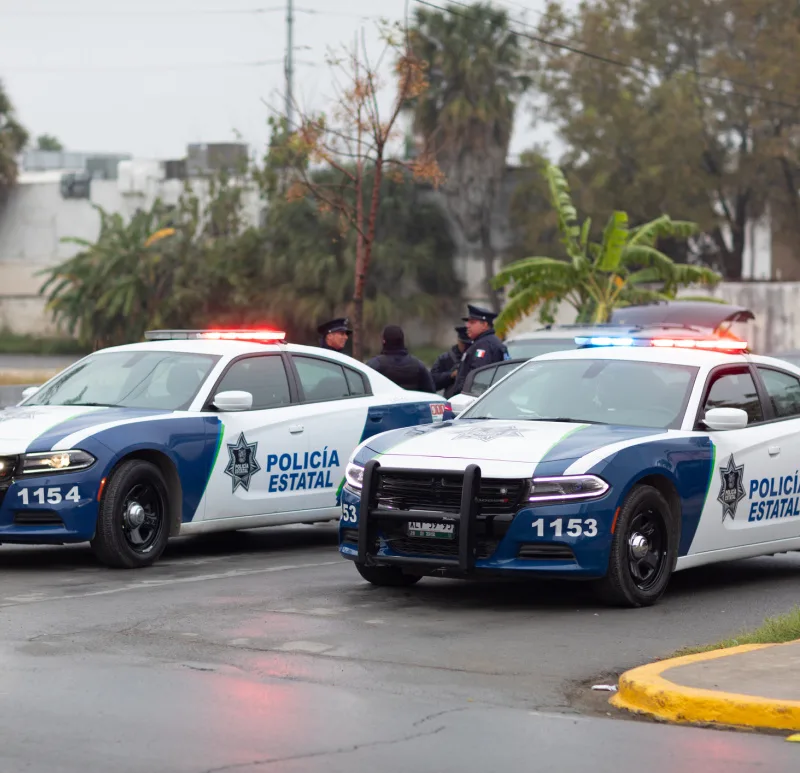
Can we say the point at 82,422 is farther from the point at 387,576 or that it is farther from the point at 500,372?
the point at 500,372

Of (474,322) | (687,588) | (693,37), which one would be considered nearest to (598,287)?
(474,322)

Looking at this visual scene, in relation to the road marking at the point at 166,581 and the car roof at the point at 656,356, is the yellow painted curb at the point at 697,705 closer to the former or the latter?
the car roof at the point at 656,356

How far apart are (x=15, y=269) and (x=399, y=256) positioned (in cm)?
1911

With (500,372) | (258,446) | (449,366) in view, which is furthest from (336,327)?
(258,446)

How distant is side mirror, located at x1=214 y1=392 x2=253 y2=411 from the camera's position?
11.8 m

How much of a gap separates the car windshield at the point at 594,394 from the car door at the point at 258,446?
6.44 ft

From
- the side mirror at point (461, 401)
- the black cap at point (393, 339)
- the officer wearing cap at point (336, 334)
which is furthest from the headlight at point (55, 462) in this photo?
the black cap at point (393, 339)

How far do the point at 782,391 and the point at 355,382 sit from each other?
3.58 meters

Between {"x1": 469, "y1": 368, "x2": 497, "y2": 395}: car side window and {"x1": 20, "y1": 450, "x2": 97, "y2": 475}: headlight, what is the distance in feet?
18.0

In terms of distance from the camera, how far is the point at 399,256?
186 ft

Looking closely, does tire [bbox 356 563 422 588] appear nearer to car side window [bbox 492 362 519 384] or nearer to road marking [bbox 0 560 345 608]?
road marking [bbox 0 560 345 608]

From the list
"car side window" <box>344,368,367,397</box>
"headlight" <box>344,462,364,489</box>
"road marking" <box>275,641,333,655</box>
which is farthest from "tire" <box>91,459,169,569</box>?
"road marking" <box>275,641,333,655</box>

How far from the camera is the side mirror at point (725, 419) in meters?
10.0

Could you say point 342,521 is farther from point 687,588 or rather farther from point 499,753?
point 499,753
